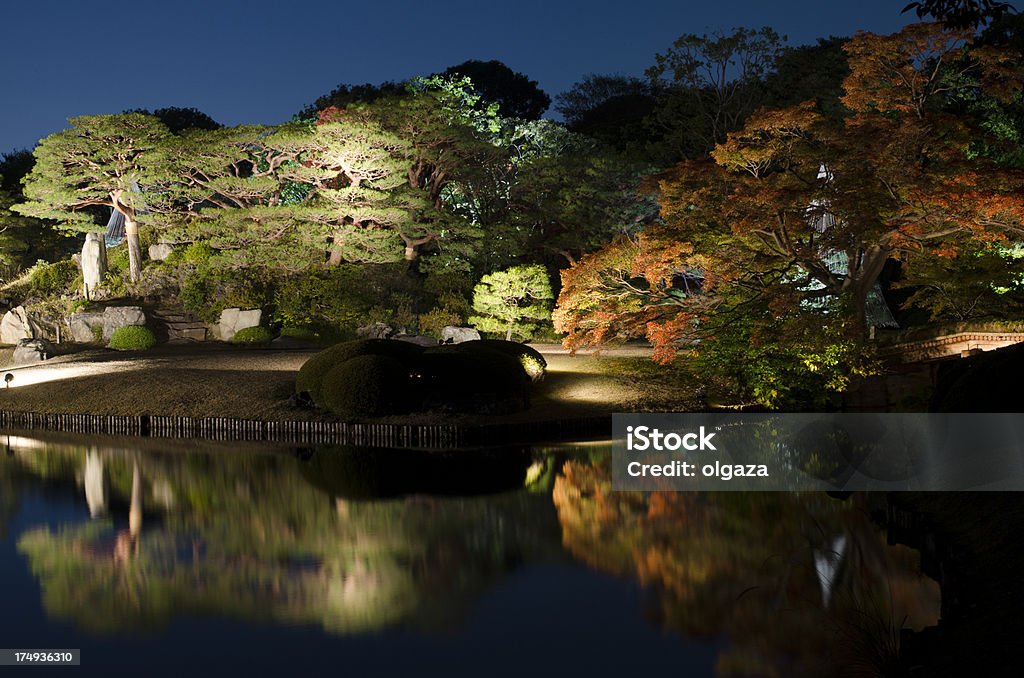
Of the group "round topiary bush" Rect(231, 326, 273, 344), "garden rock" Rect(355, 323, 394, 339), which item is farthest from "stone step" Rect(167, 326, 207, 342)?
"garden rock" Rect(355, 323, 394, 339)

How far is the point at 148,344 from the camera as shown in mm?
22375

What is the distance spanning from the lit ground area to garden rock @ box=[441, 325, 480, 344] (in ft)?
11.8

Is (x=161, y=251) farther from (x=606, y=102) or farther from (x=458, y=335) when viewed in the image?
(x=606, y=102)

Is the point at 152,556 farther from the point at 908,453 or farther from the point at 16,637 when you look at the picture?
the point at 908,453

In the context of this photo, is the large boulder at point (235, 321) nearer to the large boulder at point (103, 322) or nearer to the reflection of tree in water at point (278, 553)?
the large boulder at point (103, 322)

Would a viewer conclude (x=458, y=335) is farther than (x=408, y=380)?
Yes

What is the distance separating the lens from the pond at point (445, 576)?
18.1 feet

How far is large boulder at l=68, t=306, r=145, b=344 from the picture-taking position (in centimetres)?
2375

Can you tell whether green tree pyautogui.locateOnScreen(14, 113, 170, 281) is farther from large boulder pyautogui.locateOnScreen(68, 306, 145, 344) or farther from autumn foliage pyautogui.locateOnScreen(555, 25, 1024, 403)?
autumn foliage pyautogui.locateOnScreen(555, 25, 1024, 403)

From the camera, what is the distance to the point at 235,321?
24.0 m

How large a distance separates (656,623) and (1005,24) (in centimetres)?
2107

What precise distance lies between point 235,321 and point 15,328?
5.92 m

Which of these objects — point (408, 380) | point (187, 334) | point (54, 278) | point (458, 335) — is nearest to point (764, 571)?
point (408, 380)

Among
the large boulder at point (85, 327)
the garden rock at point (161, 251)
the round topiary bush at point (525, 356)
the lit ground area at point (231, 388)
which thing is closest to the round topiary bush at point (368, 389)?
the lit ground area at point (231, 388)
